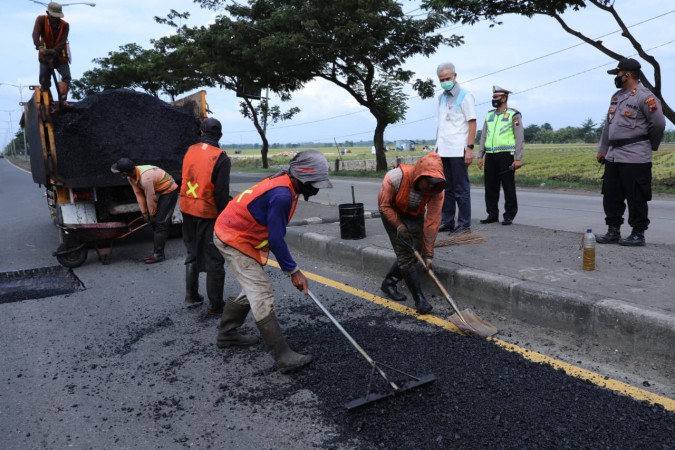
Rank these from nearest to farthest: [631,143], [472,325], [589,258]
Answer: [472,325], [589,258], [631,143]

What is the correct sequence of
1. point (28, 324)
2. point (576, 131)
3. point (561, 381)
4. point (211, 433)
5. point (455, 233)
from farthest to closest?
point (576, 131)
point (455, 233)
point (28, 324)
point (561, 381)
point (211, 433)

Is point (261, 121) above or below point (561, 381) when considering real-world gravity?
above

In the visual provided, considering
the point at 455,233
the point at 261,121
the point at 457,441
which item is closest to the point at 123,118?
the point at 455,233

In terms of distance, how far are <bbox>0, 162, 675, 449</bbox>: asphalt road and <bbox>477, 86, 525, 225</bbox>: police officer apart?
125 inches

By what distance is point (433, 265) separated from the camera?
4863 mm

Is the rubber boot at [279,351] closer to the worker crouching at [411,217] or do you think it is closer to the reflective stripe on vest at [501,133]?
the worker crouching at [411,217]

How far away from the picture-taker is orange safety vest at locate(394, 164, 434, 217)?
13.9ft

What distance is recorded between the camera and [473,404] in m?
2.74

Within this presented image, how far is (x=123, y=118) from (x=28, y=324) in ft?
13.0

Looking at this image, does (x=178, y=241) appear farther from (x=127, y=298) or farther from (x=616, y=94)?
(x=616, y=94)

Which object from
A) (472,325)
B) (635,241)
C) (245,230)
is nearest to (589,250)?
(635,241)

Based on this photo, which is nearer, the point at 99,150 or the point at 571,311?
the point at 571,311

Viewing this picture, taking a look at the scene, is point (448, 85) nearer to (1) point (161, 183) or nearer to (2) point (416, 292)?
(2) point (416, 292)

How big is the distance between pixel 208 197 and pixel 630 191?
430 centimetres
